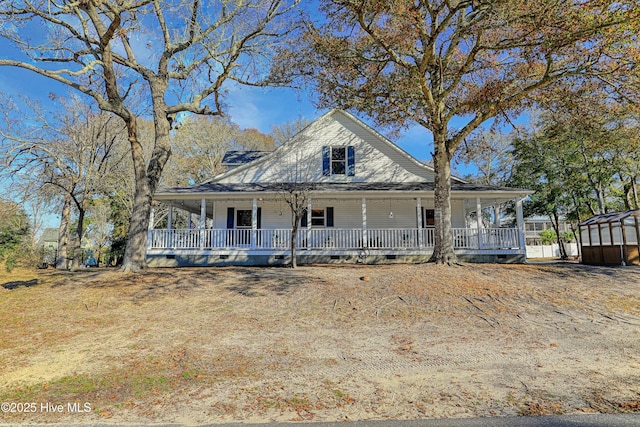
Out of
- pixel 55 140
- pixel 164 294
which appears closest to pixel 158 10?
pixel 164 294

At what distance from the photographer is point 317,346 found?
20.5 feet

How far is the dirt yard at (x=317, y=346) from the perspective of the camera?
13.4 ft

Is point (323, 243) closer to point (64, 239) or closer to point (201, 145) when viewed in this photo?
point (64, 239)

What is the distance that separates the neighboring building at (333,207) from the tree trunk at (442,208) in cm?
294

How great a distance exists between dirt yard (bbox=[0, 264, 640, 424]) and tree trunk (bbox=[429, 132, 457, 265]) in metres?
1.42

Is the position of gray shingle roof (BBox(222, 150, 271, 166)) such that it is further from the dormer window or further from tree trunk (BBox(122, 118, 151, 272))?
tree trunk (BBox(122, 118, 151, 272))

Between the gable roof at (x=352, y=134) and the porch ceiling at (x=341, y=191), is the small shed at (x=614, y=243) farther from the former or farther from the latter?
Answer: the gable roof at (x=352, y=134)

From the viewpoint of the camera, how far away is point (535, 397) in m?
4.15

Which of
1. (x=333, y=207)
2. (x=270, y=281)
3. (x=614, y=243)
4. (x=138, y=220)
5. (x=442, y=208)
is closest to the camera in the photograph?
(x=270, y=281)

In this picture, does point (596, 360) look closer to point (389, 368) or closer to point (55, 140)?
point (389, 368)

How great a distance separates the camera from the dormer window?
18375mm

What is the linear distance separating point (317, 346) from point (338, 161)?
43.5ft

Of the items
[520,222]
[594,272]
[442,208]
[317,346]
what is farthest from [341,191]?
[317,346]

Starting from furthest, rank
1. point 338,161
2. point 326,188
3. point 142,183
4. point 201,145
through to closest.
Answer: point 201,145 < point 338,161 < point 326,188 < point 142,183
